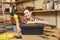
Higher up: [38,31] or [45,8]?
[45,8]

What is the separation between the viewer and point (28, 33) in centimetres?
212

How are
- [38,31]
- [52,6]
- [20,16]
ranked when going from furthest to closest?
[20,16] < [52,6] < [38,31]

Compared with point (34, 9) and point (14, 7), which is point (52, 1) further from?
point (14, 7)

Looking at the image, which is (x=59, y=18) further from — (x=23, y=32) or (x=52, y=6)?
(x=23, y=32)

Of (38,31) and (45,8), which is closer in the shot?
(38,31)

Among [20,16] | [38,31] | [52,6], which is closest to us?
[38,31]

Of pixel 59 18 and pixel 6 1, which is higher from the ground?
pixel 6 1

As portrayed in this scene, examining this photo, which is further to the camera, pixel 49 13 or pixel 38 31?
pixel 49 13

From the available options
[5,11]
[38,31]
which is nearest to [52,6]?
[5,11]

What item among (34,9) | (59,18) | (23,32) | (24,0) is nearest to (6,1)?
Answer: (24,0)

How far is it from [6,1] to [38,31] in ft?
7.11

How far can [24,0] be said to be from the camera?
4160 mm

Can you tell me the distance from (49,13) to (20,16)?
2.99 feet

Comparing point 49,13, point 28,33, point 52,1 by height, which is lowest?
point 28,33
